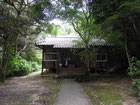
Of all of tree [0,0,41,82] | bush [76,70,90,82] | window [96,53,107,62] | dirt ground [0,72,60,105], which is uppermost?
tree [0,0,41,82]

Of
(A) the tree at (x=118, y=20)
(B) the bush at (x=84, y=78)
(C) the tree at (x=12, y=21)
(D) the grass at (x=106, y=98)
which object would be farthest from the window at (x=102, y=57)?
(C) the tree at (x=12, y=21)

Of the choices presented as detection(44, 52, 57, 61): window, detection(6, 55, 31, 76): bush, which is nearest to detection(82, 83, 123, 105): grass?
detection(44, 52, 57, 61): window

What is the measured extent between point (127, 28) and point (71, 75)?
22.7 ft

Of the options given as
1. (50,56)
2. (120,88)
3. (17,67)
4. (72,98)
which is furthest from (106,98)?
(17,67)

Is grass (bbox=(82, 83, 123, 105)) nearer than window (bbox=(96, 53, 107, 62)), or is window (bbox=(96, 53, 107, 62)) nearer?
Result: grass (bbox=(82, 83, 123, 105))

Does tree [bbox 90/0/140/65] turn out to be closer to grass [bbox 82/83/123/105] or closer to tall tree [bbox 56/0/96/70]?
tall tree [bbox 56/0/96/70]

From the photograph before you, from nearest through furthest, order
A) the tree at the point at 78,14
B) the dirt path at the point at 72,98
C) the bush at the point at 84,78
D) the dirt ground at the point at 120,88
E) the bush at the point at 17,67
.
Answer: the dirt path at the point at 72,98
the dirt ground at the point at 120,88
the tree at the point at 78,14
the bush at the point at 84,78
the bush at the point at 17,67

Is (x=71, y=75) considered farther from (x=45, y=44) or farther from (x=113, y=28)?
(x=113, y=28)

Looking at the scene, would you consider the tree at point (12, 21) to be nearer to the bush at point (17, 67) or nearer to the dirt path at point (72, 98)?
the bush at point (17, 67)

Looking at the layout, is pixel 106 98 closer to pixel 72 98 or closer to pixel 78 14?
pixel 72 98

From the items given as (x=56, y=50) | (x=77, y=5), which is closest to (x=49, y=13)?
(x=77, y=5)

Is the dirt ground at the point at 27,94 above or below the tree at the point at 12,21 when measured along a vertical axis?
below

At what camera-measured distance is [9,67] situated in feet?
33.1

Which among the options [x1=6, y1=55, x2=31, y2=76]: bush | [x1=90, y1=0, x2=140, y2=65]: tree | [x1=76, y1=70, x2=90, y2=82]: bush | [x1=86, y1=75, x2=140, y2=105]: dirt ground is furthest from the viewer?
[x1=6, y1=55, x2=31, y2=76]: bush
